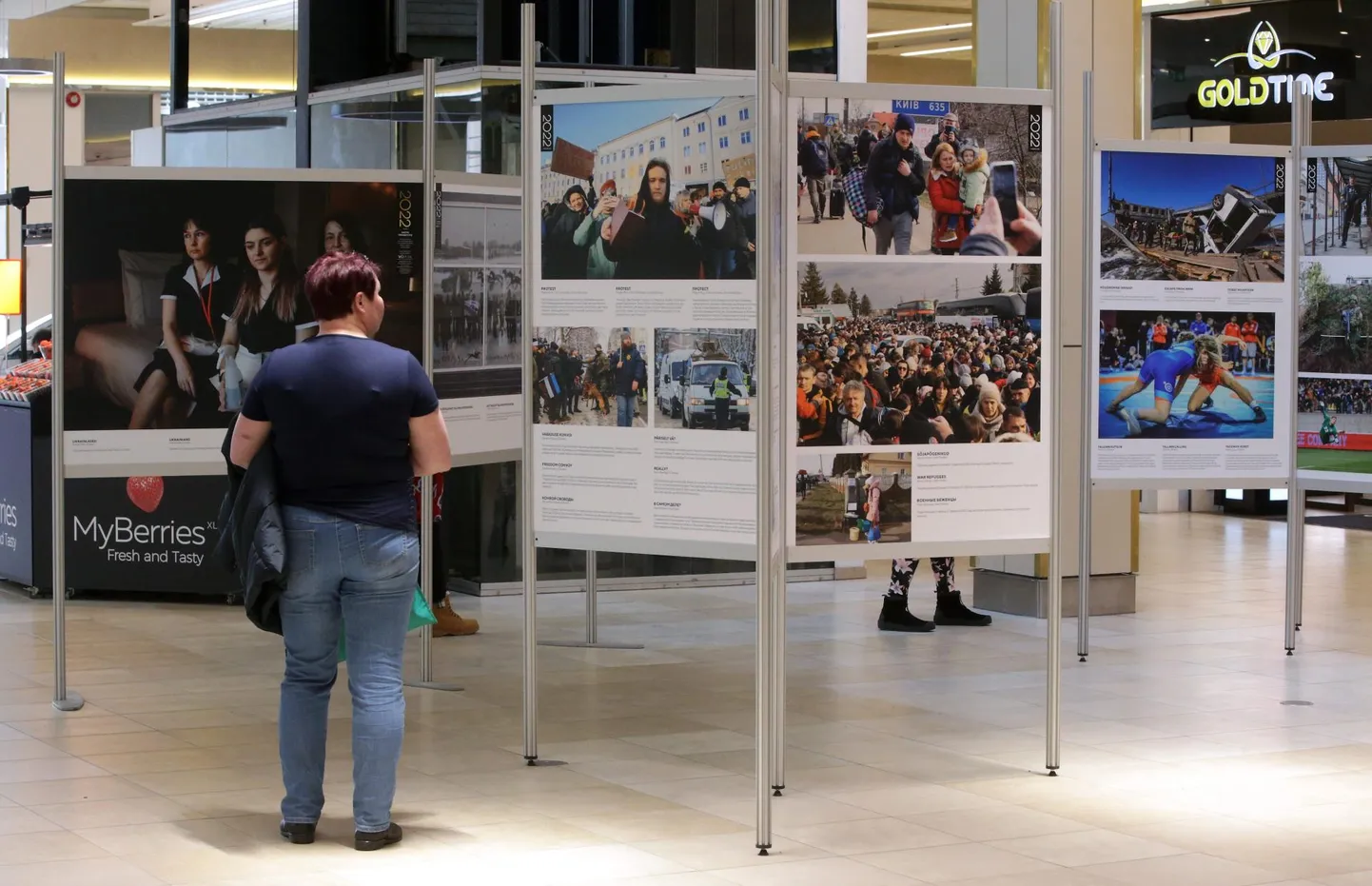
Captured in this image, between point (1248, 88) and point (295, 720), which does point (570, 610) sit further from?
point (1248, 88)

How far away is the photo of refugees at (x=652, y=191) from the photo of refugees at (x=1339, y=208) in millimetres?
4309

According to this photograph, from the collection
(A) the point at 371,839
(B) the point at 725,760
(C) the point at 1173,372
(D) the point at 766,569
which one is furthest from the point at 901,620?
(A) the point at 371,839

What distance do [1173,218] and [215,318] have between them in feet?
14.1

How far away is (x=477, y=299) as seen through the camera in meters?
7.44

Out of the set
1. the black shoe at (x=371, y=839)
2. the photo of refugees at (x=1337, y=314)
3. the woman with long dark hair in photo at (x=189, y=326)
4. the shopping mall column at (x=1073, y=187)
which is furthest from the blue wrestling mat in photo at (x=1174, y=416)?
the black shoe at (x=371, y=839)

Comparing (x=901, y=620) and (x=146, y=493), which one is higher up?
(x=146, y=493)

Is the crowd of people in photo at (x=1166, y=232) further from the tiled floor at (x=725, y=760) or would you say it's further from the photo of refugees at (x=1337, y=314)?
the tiled floor at (x=725, y=760)

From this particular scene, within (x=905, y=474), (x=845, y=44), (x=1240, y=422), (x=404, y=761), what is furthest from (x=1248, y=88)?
(x=404, y=761)

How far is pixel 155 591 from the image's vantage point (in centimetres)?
985

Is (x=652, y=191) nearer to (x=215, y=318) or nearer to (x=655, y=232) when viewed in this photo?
(x=655, y=232)

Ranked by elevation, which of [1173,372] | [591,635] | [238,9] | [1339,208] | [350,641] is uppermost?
[238,9]

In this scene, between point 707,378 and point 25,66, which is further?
point 25,66

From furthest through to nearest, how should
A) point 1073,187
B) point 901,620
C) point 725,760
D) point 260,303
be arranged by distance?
1. point 1073,187
2. point 901,620
3. point 260,303
4. point 725,760

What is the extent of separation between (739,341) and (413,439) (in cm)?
95
